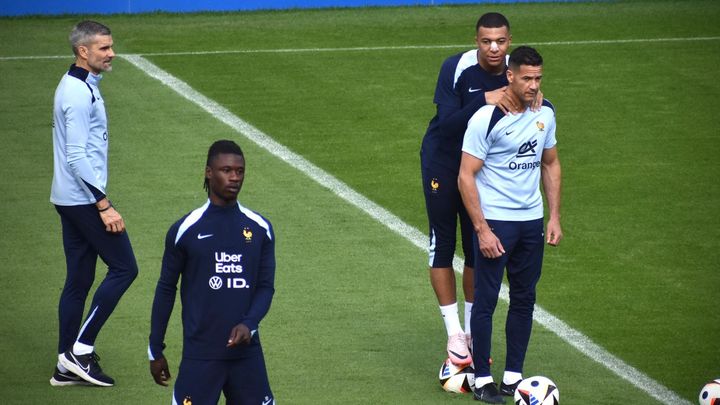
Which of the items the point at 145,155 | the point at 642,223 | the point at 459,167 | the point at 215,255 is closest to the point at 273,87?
the point at 145,155

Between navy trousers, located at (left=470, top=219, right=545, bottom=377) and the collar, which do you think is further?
the collar

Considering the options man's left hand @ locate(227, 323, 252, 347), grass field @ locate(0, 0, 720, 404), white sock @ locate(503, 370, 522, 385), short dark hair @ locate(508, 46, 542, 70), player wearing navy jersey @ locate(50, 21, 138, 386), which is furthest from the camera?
grass field @ locate(0, 0, 720, 404)

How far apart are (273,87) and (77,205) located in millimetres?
9367

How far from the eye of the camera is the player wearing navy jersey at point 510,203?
7.82m

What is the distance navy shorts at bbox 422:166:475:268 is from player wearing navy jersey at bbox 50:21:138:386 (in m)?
1.91

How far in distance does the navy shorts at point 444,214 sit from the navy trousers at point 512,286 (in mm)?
485

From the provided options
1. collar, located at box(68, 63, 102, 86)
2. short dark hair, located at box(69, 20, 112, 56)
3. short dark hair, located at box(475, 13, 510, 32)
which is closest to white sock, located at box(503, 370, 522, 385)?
short dark hair, located at box(475, 13, 510, 32)

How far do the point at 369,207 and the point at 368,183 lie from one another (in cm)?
→ 86

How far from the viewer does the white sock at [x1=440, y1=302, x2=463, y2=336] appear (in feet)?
28.3

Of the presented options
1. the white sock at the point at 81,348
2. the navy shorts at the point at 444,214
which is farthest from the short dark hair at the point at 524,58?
the white sock at the point at 81,348

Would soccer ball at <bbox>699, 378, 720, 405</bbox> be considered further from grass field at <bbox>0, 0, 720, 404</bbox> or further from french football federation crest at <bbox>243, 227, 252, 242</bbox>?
french football federation crest at <bbox>243, 227, 252, 242</bbox>

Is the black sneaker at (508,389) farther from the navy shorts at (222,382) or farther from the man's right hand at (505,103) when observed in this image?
the navy shorts at (222,382)

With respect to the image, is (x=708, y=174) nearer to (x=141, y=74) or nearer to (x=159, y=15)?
(x=141, y=74)

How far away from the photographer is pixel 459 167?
8516mm
